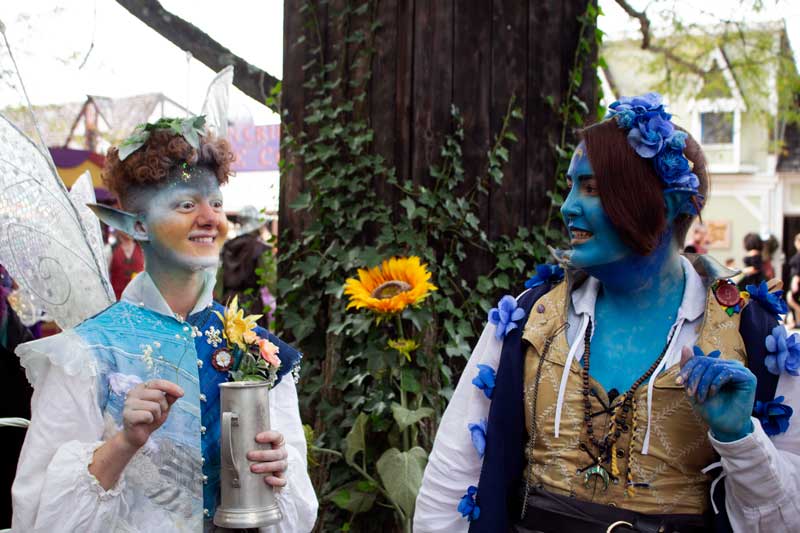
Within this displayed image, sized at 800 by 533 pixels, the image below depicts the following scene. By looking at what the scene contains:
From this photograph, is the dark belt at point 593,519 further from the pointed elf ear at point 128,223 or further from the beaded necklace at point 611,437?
the pointed elf ear at point 128,223

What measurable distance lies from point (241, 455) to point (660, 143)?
104 cm

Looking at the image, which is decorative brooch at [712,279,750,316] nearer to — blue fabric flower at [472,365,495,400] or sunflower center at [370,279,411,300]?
blue fabric flower at [472,365,495,400]

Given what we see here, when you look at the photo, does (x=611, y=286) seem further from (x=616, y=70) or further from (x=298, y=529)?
(x=616, y=70)

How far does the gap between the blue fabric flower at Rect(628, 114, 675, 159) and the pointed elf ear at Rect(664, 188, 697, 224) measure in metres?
0.10

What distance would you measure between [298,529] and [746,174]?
2161cm

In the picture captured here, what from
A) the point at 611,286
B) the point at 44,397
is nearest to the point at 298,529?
the point at 44,397

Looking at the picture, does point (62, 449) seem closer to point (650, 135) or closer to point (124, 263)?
point (650, 135)

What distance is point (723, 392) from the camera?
1.65m

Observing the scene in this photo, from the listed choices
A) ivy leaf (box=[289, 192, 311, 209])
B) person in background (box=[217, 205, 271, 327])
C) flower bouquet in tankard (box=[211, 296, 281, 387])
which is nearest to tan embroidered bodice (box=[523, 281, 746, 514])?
flower bouquet in tankard (box=[211, 296, 281, 387])

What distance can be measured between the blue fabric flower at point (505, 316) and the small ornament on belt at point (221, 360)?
0.60m

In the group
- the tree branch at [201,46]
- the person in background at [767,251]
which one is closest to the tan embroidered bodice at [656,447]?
the tree branch at [201,46]

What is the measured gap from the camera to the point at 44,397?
174cm

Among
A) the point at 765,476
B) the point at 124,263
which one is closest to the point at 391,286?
the point at 765,476

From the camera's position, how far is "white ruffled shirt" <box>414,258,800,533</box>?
169 cm
